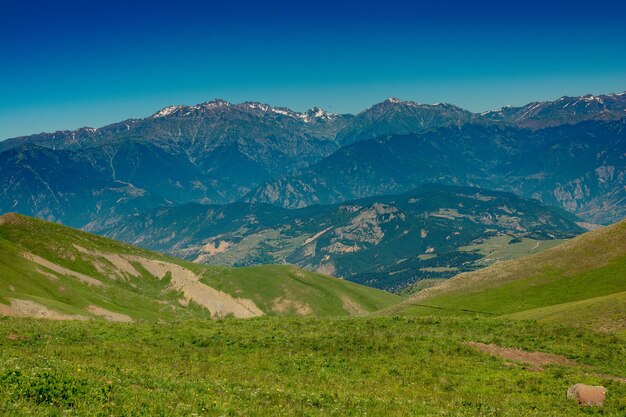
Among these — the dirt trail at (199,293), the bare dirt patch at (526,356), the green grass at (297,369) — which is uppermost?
the green grass at (297,369)

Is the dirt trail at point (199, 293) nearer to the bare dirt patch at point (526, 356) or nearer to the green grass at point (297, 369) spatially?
the green grass at point (297, 369)

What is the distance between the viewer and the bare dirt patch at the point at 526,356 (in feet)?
127

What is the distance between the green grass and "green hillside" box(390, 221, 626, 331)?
98.3 ft

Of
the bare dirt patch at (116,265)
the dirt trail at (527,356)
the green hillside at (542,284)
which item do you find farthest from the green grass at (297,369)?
the bare dirt patch at (116,265)

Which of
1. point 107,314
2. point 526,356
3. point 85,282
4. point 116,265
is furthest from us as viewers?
point 116,265

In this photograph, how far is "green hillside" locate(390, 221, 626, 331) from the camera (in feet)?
279

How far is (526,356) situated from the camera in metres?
40.3

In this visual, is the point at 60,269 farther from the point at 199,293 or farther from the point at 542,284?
the point at 542,284

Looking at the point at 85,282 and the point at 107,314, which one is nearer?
the point at 107,314

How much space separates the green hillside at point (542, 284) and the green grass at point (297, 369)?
30.0 meters

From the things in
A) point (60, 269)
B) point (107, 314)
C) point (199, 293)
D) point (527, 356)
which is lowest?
point (199, 293)

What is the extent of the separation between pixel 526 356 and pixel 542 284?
195 ft

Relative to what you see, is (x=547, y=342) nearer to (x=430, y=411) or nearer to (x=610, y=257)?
(x=430, y=411)

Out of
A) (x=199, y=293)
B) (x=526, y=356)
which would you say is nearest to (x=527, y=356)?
(x=526, y=356)
